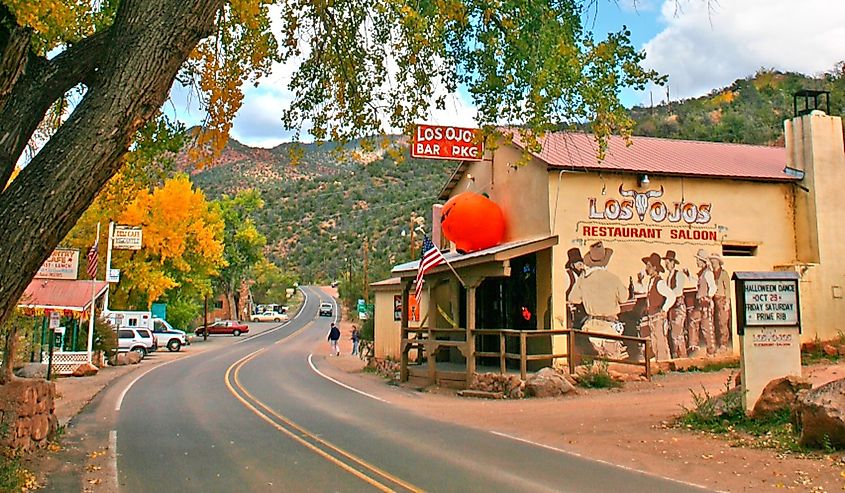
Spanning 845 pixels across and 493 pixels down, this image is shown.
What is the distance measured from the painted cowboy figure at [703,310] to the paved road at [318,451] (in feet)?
A: 28.1

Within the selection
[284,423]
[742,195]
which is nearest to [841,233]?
[742,195]

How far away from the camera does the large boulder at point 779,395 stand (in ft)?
37.4

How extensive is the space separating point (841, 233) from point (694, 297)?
15.7 ft

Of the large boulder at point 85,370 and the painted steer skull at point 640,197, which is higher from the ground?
the painted steer skull at point 640,197

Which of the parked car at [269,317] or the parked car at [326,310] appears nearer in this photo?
the parked car at [269,317]

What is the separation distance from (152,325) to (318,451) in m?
37.4

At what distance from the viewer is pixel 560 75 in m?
10.0

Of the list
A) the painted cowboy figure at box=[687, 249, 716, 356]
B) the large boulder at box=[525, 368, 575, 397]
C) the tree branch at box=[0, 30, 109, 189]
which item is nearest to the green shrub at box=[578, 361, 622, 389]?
the large boulder at box=[525, 368, 575, 397]

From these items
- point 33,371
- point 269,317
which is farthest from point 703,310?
point 269,317

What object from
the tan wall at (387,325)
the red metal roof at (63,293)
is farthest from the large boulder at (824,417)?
the red metal roof at (63,293)

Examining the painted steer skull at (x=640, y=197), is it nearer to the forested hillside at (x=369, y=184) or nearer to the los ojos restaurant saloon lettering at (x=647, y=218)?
the los ojos restaurant saloon lettering at (x=647, y=218)

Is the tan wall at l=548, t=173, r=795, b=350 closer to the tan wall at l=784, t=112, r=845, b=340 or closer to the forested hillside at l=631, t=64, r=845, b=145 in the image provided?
the tan wall at l=784, t=112, r=845, b=340

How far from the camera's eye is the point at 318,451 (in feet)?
36.4

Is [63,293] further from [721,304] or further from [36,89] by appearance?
[36,89]
